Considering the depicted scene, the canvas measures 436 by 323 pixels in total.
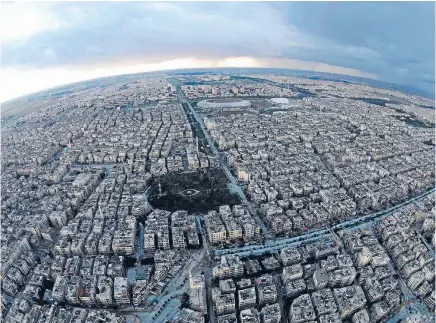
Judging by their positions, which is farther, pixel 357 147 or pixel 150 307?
pixel 357 147

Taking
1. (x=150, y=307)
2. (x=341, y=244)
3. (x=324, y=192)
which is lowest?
(x=150, y=307)

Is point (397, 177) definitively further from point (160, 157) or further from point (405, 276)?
point (160, 157)

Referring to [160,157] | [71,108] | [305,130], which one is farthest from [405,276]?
[71,108]

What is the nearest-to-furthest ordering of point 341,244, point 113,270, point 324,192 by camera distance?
point 113,270 → point 341,244 → point 324,192

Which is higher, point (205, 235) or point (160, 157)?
point (160, 157)

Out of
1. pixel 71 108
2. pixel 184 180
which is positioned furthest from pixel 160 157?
pixel 71 108

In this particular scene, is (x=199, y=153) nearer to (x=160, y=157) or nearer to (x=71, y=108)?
(x=160, y=157)

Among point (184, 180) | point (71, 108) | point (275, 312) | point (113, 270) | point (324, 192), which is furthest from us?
point (71, 108)
